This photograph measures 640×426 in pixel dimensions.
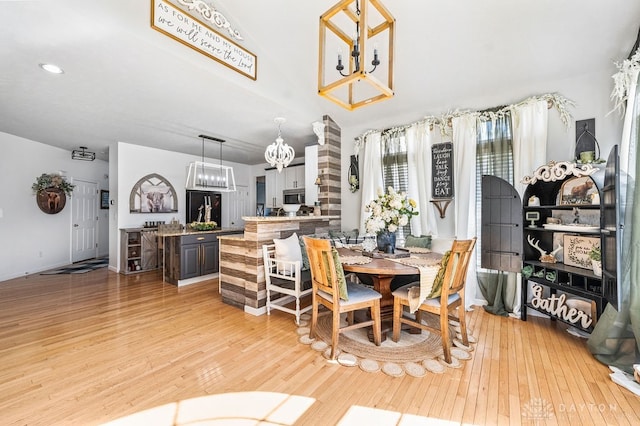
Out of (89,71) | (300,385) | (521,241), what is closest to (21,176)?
(89,71)

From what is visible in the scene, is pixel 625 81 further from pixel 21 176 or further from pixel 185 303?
pixel 21 176

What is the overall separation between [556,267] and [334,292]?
92.1 inches

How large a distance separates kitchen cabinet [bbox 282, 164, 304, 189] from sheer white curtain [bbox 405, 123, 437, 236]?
2929 mm

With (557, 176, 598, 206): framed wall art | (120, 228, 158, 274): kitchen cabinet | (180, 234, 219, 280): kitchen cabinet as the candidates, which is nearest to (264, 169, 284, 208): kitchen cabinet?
(180, 234, 219, 280): kitchen cabinet

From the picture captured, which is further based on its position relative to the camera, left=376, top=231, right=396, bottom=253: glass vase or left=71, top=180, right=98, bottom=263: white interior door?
left=71, top=180, right=98, bottom=263: white interior door

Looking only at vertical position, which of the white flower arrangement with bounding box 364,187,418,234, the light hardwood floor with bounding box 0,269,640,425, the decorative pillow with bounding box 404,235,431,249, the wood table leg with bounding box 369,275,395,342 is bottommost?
the light hardwood floor with bounding box 0,269,640,425

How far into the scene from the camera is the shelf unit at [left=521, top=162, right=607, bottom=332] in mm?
2566

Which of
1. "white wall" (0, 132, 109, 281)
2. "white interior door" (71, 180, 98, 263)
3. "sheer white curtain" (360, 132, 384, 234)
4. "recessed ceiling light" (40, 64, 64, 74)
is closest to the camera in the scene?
"recessed ceiling light" (40, 64, 64, 74)

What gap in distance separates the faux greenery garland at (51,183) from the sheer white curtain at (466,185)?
7432mm

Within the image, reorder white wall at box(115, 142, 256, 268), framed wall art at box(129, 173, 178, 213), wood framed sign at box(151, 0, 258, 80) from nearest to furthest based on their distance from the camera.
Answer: wood framed sign at box(151, 0, 258, 80) → white wall at box(115, 142, 256, 268) → framed wall art at box(129, 173, 178, 213)

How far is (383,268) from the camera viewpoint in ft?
7.73

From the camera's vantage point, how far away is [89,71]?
296 centimetres

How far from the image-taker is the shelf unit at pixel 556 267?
8.42 ft

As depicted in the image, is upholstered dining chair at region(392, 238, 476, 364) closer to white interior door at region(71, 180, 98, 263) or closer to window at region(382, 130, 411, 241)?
window at region(382, 130, 411, 241)
